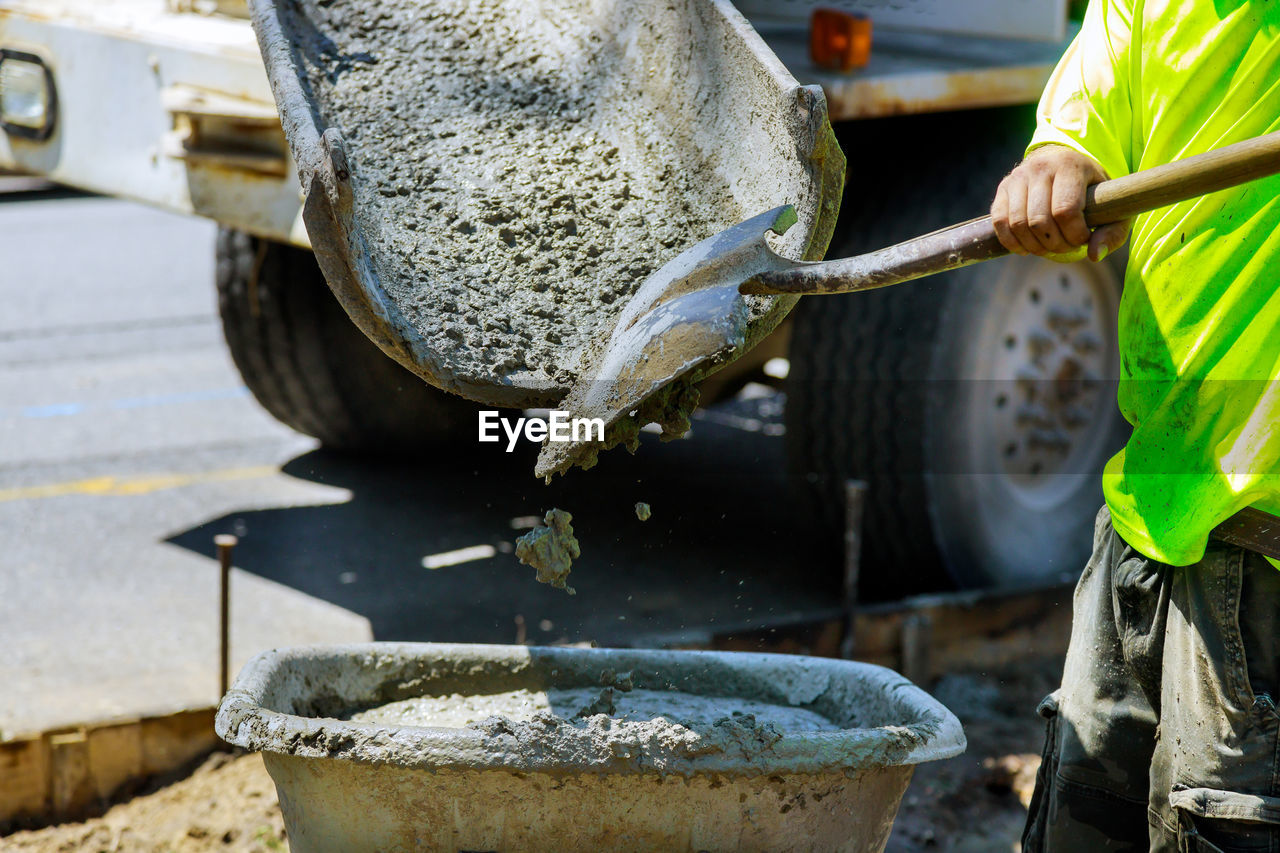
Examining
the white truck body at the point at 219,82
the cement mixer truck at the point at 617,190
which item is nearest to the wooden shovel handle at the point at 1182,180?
the cement mixer truck at the point at 617,190

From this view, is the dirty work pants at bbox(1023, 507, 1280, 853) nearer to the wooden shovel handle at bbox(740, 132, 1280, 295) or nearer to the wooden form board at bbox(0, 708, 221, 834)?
the wooden shovel handle at bbox(740, 132, 1280, 295)

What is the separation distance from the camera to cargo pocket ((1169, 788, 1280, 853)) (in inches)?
69.3

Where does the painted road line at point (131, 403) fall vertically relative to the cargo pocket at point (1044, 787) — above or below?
below

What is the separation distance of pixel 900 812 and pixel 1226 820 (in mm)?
1398

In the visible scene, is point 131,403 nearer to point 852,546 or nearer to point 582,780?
point 852,546

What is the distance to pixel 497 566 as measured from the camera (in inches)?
161

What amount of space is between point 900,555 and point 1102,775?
179 centimetres

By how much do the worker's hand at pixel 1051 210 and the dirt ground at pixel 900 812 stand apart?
5.24 ft

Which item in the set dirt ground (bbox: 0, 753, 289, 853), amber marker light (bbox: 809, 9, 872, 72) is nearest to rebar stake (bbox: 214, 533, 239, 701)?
dirt ground (bbox: 0, 753, 289, 853)

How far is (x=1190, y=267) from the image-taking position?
72.4 inches

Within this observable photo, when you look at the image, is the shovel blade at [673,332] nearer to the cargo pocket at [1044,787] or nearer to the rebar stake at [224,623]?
the cargo pocket at [1044,787]

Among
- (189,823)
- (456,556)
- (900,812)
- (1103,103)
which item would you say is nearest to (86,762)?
(189,823)

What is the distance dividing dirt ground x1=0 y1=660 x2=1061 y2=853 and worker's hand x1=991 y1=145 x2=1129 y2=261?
62.8 inches

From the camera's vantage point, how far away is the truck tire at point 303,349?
4477mm
